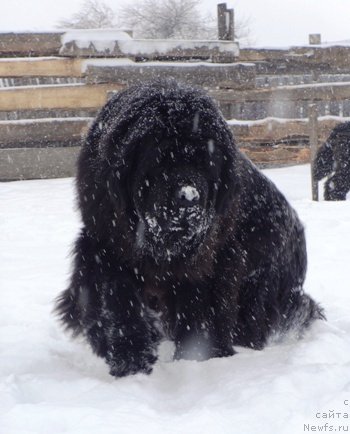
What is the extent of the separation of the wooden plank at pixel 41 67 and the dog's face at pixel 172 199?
22.6 ft

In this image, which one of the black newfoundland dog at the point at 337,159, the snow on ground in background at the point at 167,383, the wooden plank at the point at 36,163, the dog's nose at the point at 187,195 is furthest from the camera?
the wooden plank at the point at 36,163

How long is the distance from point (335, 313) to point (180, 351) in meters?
1.11

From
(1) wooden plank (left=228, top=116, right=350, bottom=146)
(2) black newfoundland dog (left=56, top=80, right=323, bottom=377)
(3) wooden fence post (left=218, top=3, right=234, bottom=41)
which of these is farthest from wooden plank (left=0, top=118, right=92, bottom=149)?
(2) black newfoundland dog (left=56, top=80, right=323, bottom=377)

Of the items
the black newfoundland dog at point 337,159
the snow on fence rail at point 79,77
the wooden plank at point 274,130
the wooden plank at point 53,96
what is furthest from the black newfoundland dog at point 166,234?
the wooden plank at point 274,130

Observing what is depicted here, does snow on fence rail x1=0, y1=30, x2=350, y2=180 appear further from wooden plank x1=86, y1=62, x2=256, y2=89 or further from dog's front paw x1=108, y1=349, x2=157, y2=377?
dog's front paw x1=108, y1=349, x2=157, y2=377

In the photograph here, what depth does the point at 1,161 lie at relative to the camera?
8523 mm

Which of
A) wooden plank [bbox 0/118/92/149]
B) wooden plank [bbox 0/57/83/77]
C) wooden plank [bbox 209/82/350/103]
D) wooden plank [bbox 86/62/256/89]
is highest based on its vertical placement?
wooden plank [bbox 0/57/83/77]

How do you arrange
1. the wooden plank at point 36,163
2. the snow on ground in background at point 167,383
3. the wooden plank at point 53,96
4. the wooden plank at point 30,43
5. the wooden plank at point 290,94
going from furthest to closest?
the wooden plank at point 290,94 < the wooden plank at point 53,96 < the wooden plank at point 30,43 < the wooden plank at point 36,163 < the snow on ground in background at point 167,383

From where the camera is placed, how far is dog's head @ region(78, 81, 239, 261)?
94.1 inches

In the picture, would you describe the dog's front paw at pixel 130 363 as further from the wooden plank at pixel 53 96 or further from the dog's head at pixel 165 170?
the wooden plank at pixel 53 96

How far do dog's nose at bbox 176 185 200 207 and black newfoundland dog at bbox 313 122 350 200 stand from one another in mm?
6187

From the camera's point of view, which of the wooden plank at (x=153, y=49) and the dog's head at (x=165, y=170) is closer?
the dog's head at (x=165, y=170)

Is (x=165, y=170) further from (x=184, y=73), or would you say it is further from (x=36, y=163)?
(x=184, y=73)

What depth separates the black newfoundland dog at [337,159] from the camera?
8.25 metres
